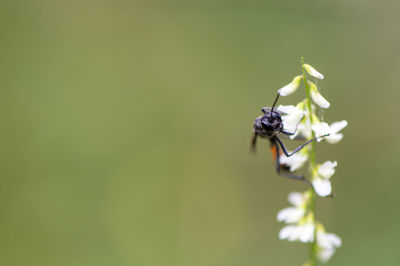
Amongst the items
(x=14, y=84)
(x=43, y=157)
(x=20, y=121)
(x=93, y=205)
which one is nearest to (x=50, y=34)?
(x=14, y=84)

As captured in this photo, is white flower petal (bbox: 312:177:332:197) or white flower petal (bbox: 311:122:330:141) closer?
white flower petal (bbox: 311:122:330:141)

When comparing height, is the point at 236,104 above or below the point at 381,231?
above

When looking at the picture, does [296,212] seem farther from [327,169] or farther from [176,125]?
[176,125]

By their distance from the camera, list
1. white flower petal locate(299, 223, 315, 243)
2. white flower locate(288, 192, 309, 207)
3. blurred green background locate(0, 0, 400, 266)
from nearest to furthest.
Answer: white flower petal locate(299, 223, 315, 243) → white flower locate(288, 192, 309, 207) → blurred green background locate(0, 0, 400, 266)

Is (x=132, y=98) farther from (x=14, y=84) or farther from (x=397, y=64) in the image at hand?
(x=397, y=64)

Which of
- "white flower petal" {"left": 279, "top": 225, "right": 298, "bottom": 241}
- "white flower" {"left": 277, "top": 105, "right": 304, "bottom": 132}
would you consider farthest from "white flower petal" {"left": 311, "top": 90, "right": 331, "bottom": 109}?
"white flower petal" {"left": 279, "top": 225, "right": 298, "bottom": 241}

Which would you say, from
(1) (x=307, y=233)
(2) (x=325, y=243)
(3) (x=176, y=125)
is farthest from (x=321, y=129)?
(3) (x=176, y=125)

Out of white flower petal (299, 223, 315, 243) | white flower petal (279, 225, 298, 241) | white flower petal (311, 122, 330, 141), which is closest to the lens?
white flower petal (311, 122, 330, 141)

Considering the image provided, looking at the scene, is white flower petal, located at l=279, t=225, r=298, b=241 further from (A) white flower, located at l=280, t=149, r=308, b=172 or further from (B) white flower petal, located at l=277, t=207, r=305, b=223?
(A) white flower, located at l=280, t=149, r=308, b=172
